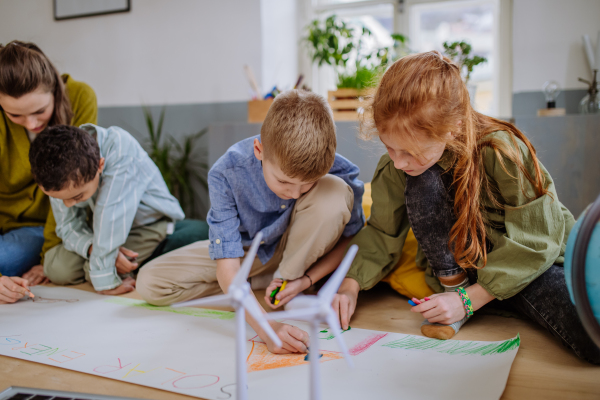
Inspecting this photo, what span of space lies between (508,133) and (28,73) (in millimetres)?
1153

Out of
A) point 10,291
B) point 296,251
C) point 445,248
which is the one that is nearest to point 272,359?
point 296,251

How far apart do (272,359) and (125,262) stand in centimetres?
63

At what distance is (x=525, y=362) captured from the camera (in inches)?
30.2

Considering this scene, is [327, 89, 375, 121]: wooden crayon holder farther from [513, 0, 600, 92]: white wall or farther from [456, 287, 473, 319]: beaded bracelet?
[456, 287, 473, 319]: beaded bracelet

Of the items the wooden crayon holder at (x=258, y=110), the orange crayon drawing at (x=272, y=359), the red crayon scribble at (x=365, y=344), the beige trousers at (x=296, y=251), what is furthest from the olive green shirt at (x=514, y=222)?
the wooden crayon holder at (x=258, y=110)

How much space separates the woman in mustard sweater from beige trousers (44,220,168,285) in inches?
2.3

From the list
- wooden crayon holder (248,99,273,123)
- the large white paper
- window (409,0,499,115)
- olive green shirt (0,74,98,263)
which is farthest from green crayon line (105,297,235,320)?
window (409,0,499,115)

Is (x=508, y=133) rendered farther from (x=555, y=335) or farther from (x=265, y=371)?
(x=265, y=371)

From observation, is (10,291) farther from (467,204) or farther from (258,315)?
(467,204)

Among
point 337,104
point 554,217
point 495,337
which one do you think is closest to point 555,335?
point 495,337

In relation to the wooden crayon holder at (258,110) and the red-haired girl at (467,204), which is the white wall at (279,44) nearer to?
the wooden crayon holder at (258,110)

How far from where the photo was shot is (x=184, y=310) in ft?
3.46

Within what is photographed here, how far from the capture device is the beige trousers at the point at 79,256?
127 centimetres

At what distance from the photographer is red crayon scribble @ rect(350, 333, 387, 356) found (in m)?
0.80
